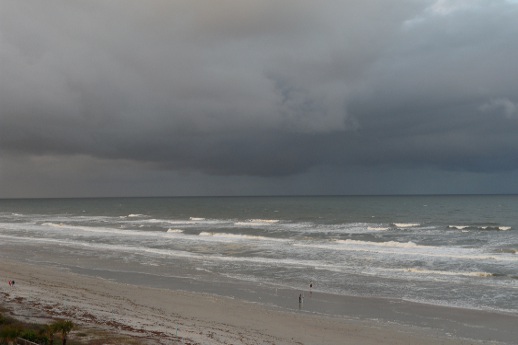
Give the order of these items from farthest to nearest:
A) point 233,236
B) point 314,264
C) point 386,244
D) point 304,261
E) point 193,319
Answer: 1. point 233,236
2. point 386,244
3. point 304,261
4. point 314,264
5. point 193,319

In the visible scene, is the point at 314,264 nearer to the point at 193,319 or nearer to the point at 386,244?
the point at 386,244

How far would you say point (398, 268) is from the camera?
107 ft

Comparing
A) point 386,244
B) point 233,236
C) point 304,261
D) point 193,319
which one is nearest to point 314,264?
point 304,261

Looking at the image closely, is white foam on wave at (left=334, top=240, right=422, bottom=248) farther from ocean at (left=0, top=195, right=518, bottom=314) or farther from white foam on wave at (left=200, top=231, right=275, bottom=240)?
white foam on wave at (left=200, top=231, right=275, bottom=240)

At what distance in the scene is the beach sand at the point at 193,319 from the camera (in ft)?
56.8

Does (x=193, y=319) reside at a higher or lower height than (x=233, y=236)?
lower

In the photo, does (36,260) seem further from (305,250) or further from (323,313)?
(323,313)

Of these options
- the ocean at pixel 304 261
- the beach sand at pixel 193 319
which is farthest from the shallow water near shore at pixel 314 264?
the beach sand at pixel 193 319

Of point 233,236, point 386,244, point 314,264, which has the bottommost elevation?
point 314,264

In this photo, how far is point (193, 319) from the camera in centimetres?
2017

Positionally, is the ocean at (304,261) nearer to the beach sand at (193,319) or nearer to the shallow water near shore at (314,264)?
the shallow water near shore at (314,264)

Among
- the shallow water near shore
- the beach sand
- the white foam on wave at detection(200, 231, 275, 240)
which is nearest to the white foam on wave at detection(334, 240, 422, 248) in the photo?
the shallow water near shore

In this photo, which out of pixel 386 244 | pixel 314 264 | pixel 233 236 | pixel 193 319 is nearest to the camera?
pixel 193 319

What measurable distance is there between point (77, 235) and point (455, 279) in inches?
1824
